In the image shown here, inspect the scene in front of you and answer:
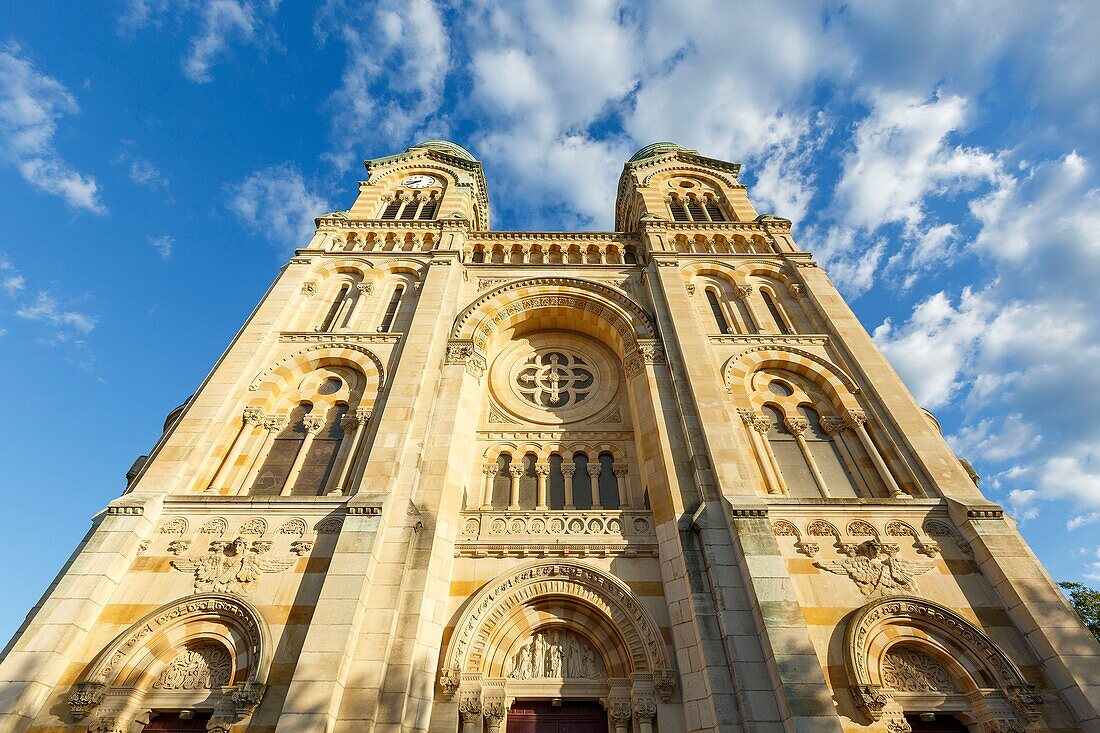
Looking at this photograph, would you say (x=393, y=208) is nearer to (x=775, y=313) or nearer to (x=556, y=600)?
(x=775, y=313)

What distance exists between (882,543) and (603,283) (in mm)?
11794

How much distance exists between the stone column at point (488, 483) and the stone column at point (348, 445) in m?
3.55

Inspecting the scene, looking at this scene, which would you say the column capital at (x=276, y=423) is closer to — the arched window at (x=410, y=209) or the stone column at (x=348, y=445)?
the stone column at (x=348, y=445)

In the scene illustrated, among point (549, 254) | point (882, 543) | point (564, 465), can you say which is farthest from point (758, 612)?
point (549, 254)

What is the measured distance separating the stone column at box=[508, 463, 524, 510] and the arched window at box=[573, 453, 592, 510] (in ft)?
5.21

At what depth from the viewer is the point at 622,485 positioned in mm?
14930

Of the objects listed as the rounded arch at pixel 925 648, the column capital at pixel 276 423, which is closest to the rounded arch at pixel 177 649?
the column capital at pixel 276 423

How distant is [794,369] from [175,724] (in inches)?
690

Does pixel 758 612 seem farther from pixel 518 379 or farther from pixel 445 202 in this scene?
pixel 445 202

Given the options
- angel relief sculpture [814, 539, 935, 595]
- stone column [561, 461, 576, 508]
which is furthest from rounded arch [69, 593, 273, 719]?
angel relief sculpture [814, 539, 935, 595]

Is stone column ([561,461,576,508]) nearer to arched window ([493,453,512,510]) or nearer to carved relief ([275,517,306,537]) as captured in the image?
arched window ([493,453,512,510])

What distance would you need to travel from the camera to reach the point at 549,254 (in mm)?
21781

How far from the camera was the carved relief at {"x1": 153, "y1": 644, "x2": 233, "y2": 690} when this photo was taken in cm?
995

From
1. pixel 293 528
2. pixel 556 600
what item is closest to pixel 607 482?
pixel 556 600
